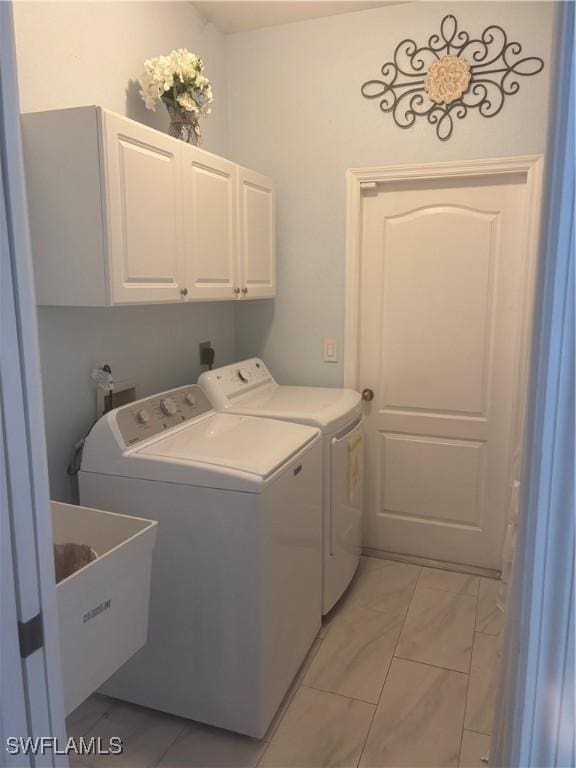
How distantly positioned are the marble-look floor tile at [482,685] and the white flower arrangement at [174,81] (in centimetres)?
232

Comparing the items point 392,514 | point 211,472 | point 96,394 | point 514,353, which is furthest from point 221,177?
point 392,514

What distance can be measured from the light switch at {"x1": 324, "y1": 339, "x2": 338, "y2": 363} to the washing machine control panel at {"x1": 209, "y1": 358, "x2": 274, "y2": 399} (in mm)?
333

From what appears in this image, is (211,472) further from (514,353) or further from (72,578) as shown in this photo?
(514,353)

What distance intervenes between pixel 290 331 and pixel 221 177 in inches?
38.2

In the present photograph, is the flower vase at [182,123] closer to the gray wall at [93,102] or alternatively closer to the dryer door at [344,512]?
the gray wall at [93,102]

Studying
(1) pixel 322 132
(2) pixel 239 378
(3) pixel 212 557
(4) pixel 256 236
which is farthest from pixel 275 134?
(3) pixel 212 557

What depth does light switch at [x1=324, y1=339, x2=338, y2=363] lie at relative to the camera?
295cm

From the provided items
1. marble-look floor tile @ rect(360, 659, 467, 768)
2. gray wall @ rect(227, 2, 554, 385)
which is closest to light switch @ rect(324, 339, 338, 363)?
gray wall @ rect(227, 2, 554, 385)

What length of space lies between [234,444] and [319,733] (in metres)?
1.04

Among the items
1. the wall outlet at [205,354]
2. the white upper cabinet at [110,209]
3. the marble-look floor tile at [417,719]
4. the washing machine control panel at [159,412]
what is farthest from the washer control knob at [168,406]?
the marble-look floor tile at [417,719]

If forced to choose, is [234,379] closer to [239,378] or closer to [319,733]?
[239,378]

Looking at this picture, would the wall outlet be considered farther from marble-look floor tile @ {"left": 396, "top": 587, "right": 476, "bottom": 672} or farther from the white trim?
marble-look floor tile @ {"left": 396, "top": 587, "right": 476, "bottom": 672}

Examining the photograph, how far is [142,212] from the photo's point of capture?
6.04 feet

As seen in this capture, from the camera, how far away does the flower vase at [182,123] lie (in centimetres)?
219
